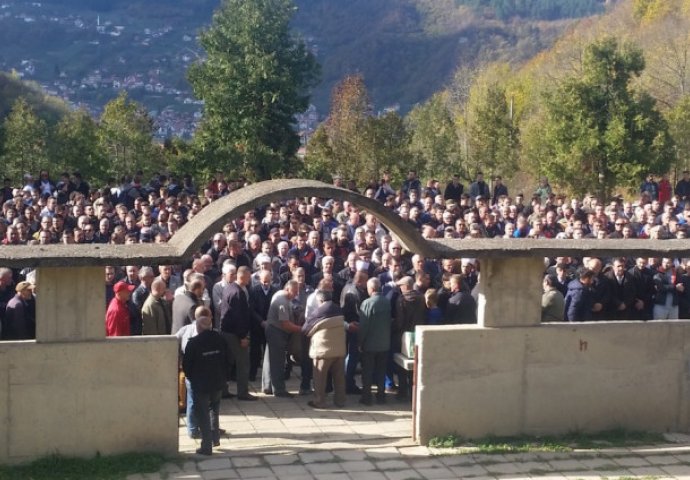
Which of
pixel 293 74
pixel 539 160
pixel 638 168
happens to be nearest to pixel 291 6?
pixel 293 74

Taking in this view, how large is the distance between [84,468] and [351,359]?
3995 millimetres

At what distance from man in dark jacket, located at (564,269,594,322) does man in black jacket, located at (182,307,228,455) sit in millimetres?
5044

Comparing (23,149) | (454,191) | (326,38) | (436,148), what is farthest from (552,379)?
(326,38)

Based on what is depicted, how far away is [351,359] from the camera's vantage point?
12078 millimetres

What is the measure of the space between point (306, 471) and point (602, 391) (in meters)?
3.43

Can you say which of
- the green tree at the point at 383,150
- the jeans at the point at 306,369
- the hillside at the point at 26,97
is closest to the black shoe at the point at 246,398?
the jeans at the point at 306,369

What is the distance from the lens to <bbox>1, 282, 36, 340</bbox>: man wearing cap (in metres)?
10.6

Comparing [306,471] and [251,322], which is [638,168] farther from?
[306,471]

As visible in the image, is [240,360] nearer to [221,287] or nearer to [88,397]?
[221,287]

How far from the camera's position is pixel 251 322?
11.9 m

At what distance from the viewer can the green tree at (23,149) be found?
33.9 meters

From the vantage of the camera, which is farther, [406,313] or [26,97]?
[26,97]

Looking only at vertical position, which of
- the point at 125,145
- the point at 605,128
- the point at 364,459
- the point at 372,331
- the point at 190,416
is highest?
the point at 605,128

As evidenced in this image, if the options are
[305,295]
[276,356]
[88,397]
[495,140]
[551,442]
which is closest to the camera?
[88,397]
